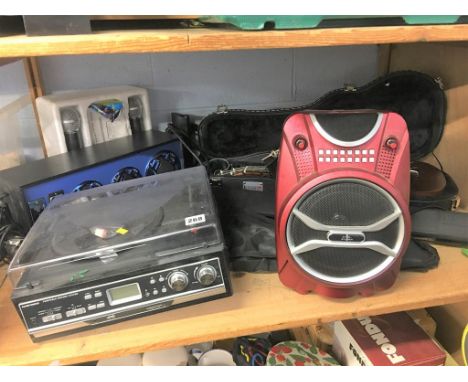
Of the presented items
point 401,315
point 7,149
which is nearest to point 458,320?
point 401,315

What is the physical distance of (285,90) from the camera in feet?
3.64

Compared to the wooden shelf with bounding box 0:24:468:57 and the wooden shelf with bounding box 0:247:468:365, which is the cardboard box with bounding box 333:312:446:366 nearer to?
the wooden shelf with bounding box 0:247:468:365

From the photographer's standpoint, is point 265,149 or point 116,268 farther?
point 265,149

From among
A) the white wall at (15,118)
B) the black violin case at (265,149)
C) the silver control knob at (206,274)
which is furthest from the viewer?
the white wall at (15,118)

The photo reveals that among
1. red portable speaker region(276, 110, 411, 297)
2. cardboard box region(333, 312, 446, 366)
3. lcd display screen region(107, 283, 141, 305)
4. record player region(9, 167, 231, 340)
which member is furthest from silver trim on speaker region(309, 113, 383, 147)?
cardboard box region(333, 312, 446, 366)

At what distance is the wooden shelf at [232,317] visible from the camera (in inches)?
23.1

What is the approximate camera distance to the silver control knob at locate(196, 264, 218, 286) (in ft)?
1.95

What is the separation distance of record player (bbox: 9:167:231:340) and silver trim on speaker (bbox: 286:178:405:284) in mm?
116

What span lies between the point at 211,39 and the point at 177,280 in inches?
13.5

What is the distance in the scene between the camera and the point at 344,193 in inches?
22.5

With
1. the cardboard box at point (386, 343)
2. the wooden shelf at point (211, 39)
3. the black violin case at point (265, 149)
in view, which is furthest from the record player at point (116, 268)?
→ the cardboard box at point (386, 343)

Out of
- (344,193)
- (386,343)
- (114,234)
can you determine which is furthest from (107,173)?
(386,343)

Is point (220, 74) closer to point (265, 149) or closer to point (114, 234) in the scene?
point (265, 149)

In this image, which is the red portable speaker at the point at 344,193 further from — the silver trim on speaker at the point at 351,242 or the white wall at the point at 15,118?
the white wall at the point at 15,118
